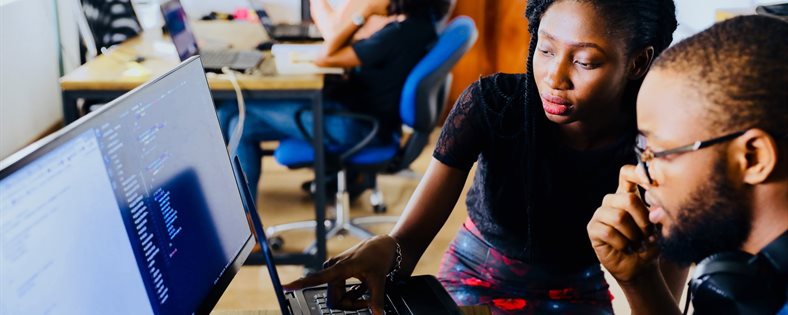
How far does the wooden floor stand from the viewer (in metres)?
2.54

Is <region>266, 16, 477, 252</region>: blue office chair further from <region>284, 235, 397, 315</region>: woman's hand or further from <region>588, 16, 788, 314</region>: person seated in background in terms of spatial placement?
<region>588, 16, 788, 314</region>: person seated in background

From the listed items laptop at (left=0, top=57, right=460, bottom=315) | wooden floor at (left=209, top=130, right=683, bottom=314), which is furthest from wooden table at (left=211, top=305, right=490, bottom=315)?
wooden floor at (left=209, top=130, right=683, bottom=314)

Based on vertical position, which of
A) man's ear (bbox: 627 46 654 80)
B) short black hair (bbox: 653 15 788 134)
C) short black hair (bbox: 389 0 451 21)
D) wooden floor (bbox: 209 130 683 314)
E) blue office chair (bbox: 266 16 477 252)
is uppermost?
short black hair (bbox: 653 15 788 134)

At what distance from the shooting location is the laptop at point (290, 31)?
3072 mm

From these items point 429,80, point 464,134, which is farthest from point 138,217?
point 429,80

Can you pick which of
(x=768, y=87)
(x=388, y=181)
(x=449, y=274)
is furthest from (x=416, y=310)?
(x=388, y=181)

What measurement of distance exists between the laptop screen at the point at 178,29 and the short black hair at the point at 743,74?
1877 millimetres

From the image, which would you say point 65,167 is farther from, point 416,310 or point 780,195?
point 780,195

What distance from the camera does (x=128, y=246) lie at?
0.79 metres

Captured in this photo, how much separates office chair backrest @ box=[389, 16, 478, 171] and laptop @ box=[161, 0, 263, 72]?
0.52 meters

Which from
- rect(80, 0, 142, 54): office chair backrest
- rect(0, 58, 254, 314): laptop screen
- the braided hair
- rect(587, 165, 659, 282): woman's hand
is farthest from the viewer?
rect(80, 0, 142, 54): office chair backrest

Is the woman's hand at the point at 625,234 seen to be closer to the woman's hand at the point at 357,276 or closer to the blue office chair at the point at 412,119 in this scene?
the woman's hand at the point at 357,276

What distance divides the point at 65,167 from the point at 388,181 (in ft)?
9.56

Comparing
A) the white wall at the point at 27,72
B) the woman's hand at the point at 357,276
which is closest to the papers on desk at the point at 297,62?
the white wall at the point at 27,72
